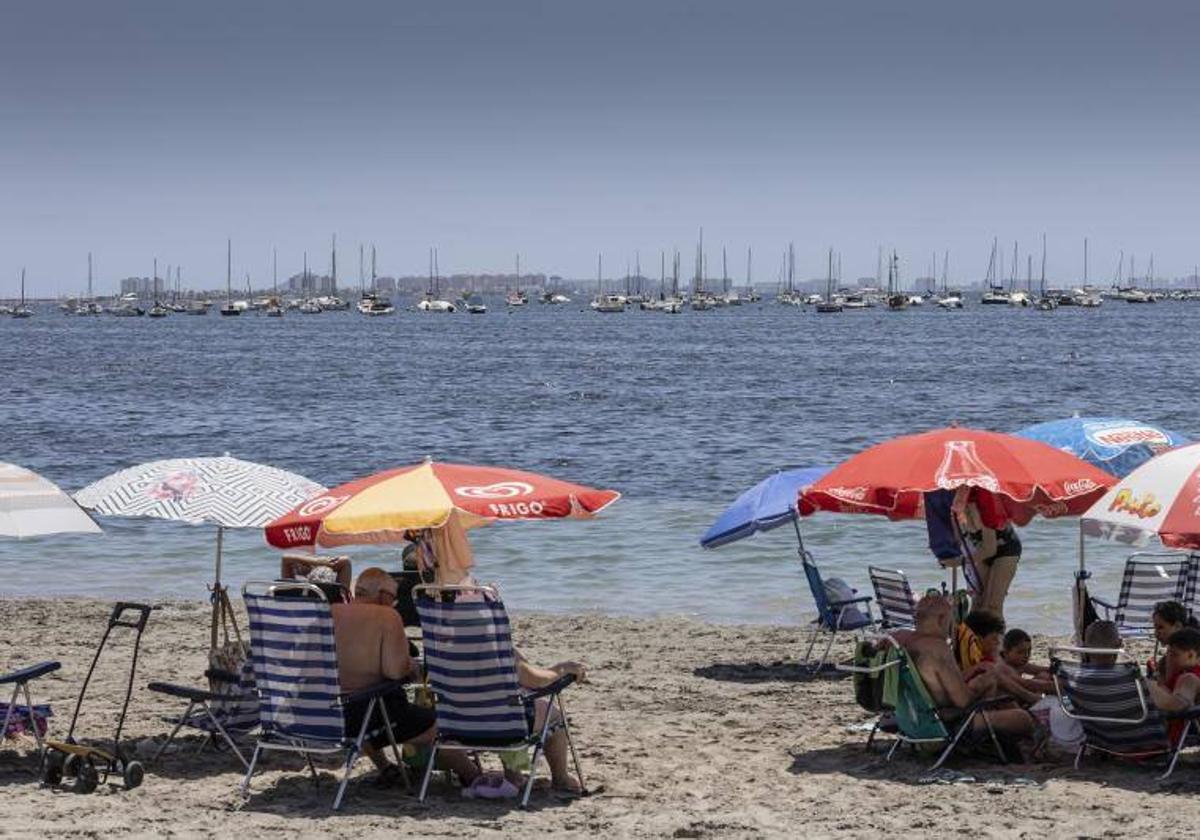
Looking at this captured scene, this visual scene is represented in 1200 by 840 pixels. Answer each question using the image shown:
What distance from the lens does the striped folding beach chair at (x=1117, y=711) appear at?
29.7 feet

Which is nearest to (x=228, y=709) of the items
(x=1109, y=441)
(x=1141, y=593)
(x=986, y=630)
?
(x=986, y=630)

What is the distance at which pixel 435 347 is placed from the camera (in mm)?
106375

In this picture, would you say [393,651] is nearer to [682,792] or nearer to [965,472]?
[682,792]

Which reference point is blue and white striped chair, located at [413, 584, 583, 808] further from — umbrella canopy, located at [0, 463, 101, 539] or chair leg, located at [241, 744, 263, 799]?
umbrella canopy, located at [0, 463, 101, 539]

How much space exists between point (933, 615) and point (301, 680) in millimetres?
3274

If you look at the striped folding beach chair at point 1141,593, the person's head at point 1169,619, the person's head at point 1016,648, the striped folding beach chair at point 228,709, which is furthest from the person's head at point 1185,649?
the striped folding beach chair at point 228,709

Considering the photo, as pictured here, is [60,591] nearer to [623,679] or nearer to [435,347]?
[623,679]

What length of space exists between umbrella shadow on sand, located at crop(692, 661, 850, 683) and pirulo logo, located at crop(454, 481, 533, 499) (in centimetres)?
376

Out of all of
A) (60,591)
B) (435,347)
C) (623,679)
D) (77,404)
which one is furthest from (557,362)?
(623,679)

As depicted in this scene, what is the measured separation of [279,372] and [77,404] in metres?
21.1

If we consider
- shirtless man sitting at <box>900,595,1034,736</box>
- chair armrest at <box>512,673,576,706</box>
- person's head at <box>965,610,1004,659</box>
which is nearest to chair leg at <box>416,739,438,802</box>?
chair armrest at <box>512,673,576,706</box>

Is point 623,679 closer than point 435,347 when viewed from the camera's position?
Yes

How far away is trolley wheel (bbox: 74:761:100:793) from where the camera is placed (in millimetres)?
9008

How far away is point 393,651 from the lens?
29.3 ft
